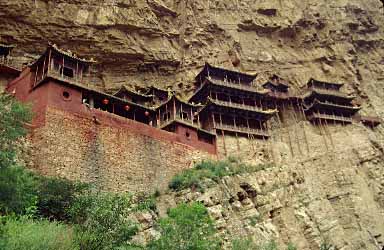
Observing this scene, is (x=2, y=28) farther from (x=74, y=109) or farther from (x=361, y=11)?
(x=361, y=11)

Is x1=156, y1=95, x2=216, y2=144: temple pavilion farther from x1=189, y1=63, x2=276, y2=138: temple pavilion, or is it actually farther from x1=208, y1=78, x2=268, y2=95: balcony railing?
x1=208, y1=78, x2=268, y2=95: balcony railing

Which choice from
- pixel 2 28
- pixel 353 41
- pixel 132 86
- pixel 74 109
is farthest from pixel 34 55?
pixel 353 41

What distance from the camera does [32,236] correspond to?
10.8m

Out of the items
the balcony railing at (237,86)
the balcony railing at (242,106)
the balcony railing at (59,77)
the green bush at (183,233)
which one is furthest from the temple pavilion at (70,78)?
the green bush at (183,233)

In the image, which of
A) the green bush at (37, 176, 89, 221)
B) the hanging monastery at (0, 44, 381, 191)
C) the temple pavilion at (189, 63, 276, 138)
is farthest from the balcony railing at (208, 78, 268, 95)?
the green bush at (37, 176, 89, 221)

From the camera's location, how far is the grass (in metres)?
21.2

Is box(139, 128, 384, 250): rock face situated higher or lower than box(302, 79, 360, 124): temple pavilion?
lower

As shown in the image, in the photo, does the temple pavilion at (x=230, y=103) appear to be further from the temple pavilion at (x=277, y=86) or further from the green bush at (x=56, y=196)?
the green bush at (x=56, y=196)

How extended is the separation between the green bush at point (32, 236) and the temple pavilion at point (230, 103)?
17472 mm

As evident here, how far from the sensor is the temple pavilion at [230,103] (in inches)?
1156

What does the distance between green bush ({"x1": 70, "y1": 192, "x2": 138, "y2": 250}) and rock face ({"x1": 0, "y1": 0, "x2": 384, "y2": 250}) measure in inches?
201

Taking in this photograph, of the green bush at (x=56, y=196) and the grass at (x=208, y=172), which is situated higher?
the grass at (x=208, y=172)

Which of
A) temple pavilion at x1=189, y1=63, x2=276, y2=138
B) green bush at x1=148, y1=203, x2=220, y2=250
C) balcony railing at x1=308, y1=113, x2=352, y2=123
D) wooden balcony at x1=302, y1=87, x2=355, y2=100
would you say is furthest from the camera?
wooden balcony at x1=302, y1=87, x2=355, y2=100

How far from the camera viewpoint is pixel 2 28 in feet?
87.4
